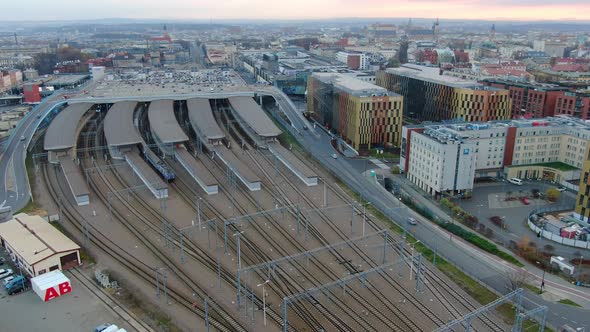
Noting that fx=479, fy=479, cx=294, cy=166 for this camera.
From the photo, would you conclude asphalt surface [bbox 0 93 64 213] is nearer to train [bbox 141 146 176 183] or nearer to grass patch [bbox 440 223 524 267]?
train [bbox 141 146 176 183]

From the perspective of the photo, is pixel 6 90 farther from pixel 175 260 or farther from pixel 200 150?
pixel 175 260

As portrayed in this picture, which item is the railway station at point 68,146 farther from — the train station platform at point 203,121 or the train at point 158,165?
the train station platform at point 203,121

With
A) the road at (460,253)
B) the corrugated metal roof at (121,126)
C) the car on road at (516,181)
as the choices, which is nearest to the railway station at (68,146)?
the corrugated metal roof at (121,126)

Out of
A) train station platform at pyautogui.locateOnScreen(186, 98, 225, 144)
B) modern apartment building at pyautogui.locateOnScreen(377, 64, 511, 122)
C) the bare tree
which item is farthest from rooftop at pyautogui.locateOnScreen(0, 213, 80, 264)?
modern apartment building at pyautogui.locateOnScreen(377, 64, 511, 122)

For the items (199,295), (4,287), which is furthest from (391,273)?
(4,287)

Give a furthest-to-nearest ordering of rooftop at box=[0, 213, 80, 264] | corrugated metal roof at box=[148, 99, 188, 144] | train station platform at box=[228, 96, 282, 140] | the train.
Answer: train station platform at box=[228, 96, 282, 140] < corrugated metal roof at box=[148, 99, 188, 144] < the train < rooftop at box=[0, 213, 80, 264]

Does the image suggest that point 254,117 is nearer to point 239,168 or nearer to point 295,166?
point 295,166
